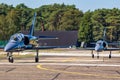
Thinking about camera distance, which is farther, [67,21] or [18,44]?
[67,21]

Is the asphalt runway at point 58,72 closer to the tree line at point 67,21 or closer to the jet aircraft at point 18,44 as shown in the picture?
the jet aircraft at point 18,44

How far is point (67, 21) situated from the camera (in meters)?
144

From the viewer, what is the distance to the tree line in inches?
4783

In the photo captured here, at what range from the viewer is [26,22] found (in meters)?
153

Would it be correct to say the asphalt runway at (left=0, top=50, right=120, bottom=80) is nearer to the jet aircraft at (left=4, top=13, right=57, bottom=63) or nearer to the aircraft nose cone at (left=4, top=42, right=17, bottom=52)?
the aircraft nose cone at (left=4, top=42, right=17, bottom=52)

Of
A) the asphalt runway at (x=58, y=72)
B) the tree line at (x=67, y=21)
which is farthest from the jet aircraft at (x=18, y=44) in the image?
the tree line at (x=67, y=21)

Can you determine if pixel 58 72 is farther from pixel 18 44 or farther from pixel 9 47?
pixel 18 44

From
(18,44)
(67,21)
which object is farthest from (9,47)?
(67,21)

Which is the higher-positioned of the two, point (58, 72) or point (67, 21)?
point (67, 21)

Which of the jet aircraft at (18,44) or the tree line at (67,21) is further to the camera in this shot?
the tree line at (67,21)

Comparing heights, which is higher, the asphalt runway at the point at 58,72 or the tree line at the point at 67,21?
the tree line at the point at 67,21

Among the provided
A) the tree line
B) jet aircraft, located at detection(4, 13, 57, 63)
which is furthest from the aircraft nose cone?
the tree line

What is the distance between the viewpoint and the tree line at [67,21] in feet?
399

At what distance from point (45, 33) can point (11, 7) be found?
46.6m
